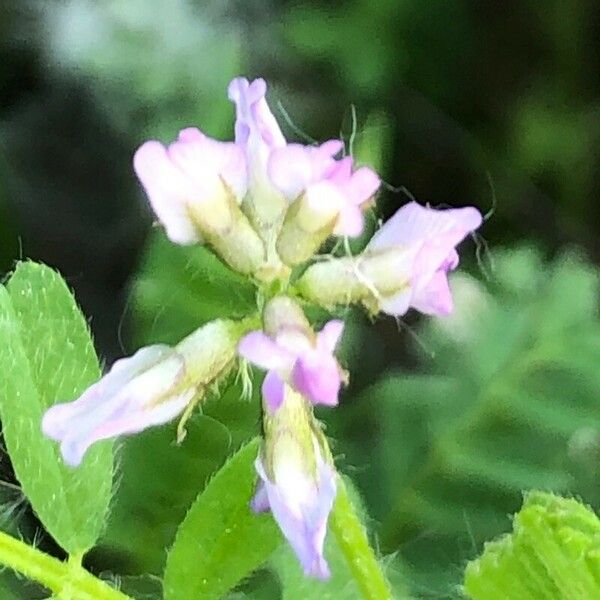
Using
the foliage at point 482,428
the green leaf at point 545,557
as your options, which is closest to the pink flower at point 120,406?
the green leaf at point 545,557

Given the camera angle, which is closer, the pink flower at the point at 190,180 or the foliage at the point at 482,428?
the pink flower at the point at 190,180

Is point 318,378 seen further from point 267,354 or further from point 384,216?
point 384,216

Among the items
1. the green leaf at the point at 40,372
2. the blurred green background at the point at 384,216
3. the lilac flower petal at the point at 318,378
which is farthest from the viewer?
the blurred green background at the point at 384,216

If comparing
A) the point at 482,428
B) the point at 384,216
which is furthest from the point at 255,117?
the point at 384,216

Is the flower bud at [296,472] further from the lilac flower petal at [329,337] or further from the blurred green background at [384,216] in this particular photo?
the blurred green background at [384,216]

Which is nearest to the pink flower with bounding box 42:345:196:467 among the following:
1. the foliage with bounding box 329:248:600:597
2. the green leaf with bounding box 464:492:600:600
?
the green leaf with bounding box 464:492:600:600

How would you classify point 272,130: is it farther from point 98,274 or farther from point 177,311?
point 98,274

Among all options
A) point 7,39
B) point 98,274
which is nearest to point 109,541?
point 98,274

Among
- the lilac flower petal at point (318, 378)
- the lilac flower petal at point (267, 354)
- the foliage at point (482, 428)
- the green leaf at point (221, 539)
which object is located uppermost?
the lilac flower petal at point (267, 354)
